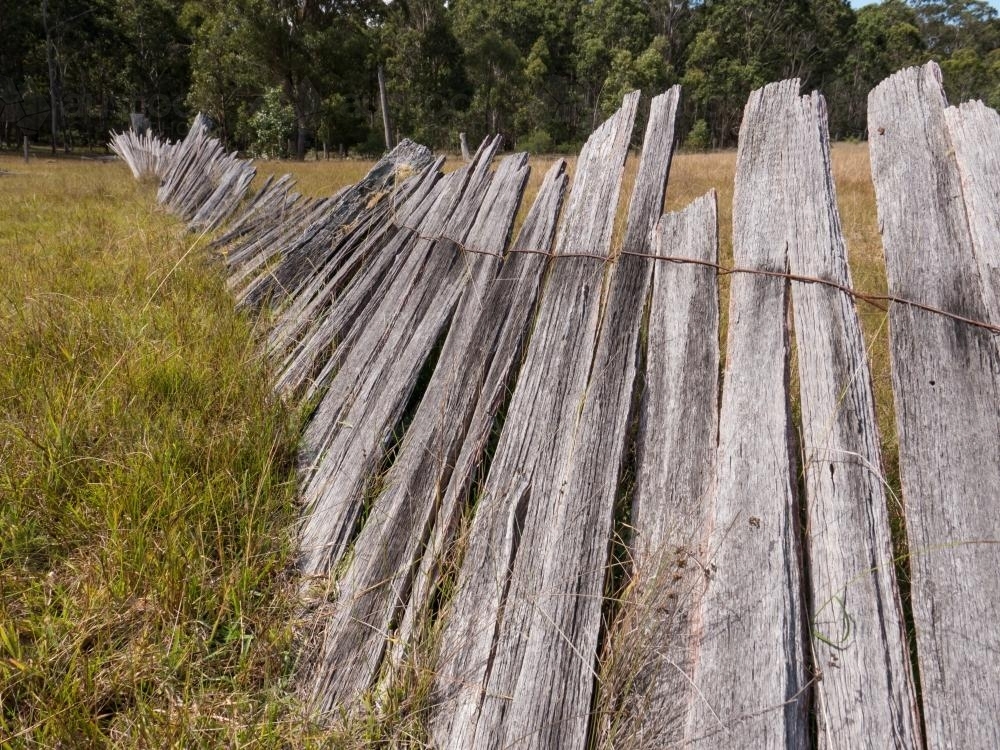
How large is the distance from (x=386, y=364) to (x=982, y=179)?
1852 millimetres

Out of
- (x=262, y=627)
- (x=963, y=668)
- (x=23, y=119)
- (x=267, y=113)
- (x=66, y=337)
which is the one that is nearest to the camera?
(x=963, y=668)

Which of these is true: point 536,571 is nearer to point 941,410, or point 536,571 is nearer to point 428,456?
point 428,456

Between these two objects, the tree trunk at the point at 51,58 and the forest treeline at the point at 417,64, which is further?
the tree trunk at the point at 51,58

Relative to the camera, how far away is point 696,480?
1389 millimetres

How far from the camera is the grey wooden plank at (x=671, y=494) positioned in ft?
3.79

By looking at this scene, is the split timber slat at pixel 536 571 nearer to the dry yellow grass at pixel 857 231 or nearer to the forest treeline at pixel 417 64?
the dry yellow grass at pixel 857 231

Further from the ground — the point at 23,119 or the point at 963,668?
the point at 23,119

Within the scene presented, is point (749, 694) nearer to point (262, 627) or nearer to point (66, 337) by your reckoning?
point (262, 627)

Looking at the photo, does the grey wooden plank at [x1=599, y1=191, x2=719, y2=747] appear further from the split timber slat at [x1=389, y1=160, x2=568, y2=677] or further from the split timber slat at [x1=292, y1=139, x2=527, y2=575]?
the split timber slat at [x1=292, y1=139, x2=527, y2=575]

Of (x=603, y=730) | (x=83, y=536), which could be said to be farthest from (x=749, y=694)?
(x=83, y=536)

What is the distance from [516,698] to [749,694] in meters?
0.48

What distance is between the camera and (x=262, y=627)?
1.41 meters

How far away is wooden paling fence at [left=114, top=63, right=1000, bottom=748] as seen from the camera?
1.09 m

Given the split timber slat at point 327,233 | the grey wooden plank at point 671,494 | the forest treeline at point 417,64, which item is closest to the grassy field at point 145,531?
the split timber slat at point 327,233
